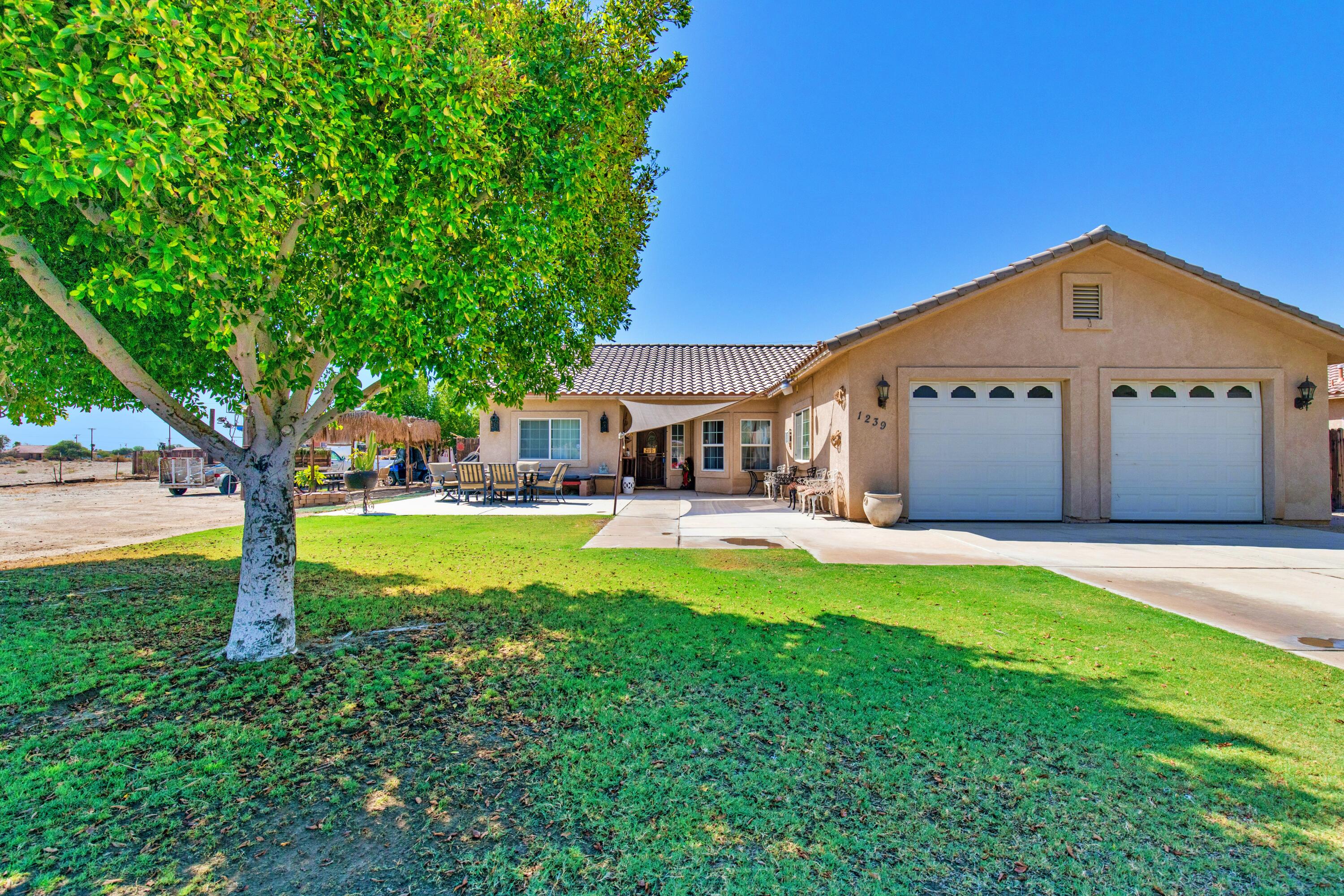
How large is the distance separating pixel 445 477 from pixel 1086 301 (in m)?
16.2

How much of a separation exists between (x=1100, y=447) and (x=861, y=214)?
825cm

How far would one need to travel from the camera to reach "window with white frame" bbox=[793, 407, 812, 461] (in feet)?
46.0

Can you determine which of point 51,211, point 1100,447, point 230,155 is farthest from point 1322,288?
point 51,211

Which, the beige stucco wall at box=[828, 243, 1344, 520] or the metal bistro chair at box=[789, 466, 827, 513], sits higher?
the beige stucco wall at box=[828, 243, 1344, 520]

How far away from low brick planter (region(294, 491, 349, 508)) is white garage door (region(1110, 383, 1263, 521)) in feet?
59.4

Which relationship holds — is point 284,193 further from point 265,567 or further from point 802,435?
point 802,435

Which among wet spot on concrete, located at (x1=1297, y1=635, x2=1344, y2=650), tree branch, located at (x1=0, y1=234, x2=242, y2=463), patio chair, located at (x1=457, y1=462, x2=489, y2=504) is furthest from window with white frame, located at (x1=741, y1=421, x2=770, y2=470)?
tree branch, located at (x1=0, y1=234, x2=242, y2=463)

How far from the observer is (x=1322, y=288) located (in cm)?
1580

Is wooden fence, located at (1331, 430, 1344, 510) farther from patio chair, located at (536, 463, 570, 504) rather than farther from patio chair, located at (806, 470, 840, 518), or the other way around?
patio chair, located at (536, 463, 570, 504)

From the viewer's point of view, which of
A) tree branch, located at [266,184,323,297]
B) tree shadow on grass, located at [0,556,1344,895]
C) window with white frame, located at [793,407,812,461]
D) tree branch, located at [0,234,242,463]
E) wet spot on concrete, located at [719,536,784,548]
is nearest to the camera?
tree shadow on grass, located at [0,556,1344,895]

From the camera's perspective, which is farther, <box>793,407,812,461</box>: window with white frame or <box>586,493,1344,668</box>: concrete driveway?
<box>793,407,812,461</box>: window with white frame

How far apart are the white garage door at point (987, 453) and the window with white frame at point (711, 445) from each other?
7382 millimetres

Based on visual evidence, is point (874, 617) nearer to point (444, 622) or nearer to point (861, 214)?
point (444, 622)

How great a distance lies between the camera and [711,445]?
57.9ft
